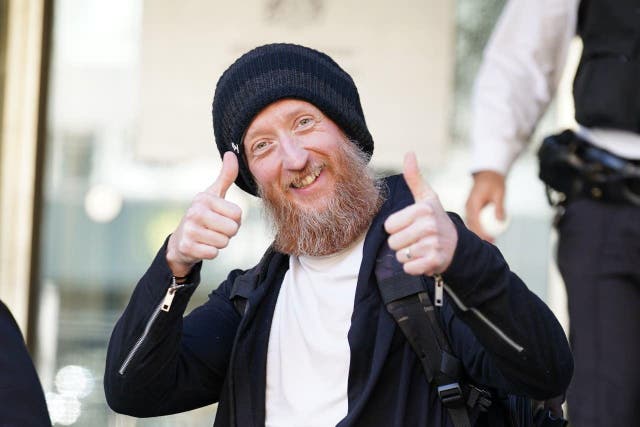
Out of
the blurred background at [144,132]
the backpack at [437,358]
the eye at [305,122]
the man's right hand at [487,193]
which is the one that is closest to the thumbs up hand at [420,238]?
the backpack at [437,358]

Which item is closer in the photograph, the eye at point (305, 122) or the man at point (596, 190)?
the eye at point (305, 122)

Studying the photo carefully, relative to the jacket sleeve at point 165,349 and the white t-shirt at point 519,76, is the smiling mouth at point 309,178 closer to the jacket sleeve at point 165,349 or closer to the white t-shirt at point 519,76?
the jacket sleeve at point 165,349

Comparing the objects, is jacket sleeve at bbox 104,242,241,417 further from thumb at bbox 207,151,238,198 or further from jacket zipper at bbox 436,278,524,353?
jacket zipper at bbox 436,278,524,353

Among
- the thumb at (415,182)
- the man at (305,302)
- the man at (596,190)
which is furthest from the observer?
the man at (596,190)

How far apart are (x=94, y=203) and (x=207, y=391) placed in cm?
309

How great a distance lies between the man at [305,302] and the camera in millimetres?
2672

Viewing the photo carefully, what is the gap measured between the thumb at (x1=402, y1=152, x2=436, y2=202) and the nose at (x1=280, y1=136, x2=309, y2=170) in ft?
1.95

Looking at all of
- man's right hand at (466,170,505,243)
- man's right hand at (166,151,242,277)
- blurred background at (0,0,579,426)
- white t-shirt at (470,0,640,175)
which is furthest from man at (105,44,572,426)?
blurred background at (0,0,579,426)

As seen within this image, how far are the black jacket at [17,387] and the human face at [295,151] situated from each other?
0.75 meters

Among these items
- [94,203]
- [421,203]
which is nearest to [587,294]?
[421,203]

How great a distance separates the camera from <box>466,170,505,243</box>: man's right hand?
407 centimetres

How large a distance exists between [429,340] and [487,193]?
4.24 feet

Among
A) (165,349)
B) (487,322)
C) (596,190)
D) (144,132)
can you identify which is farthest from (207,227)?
(144,132)

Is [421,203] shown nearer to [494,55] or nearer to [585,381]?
[585,381]
